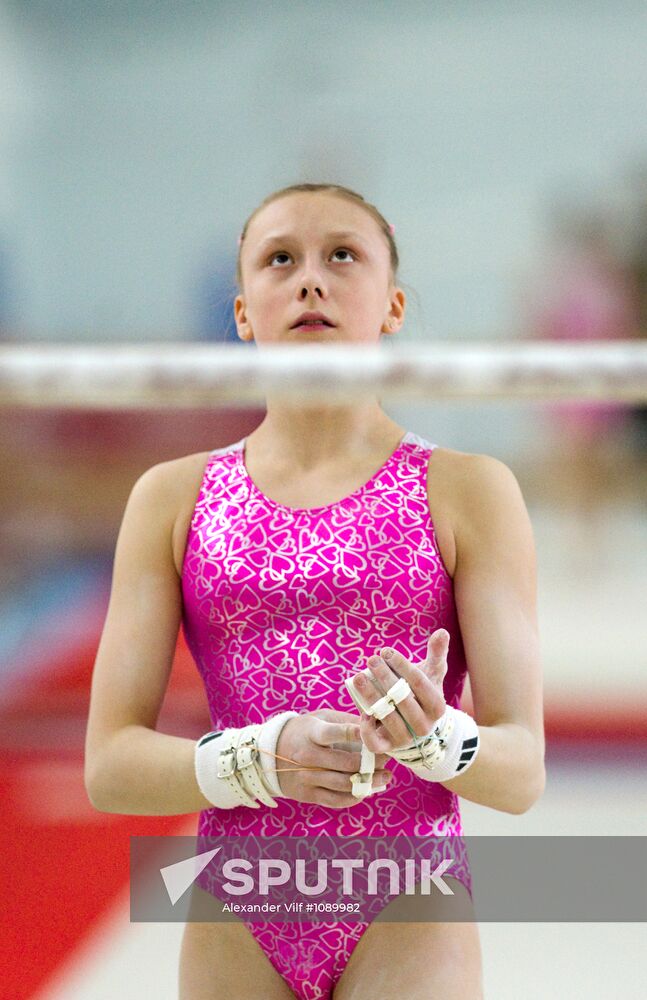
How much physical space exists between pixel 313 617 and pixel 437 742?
0.70 feet

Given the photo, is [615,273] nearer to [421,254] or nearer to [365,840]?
[421,254]

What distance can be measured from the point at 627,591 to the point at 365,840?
433 centimetres

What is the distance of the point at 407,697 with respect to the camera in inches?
32.3

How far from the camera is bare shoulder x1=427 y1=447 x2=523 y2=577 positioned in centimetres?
104

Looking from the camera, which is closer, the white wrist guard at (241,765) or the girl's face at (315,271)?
the white wrist guard at (241,765)

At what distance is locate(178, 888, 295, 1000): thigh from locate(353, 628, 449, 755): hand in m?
0.28

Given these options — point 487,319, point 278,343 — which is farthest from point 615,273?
point 278,343

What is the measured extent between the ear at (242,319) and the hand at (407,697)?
432 millimetres

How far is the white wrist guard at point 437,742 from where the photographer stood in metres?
0.82

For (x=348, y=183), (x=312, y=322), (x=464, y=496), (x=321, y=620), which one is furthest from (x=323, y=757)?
(x=348, y=183)

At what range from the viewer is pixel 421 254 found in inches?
256

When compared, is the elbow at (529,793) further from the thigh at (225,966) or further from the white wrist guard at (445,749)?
the thigh at (225,966)

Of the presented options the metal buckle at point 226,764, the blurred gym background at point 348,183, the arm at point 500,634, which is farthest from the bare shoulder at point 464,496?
the blurred gym background at point 348,183

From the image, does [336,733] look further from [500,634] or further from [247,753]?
[500,634]
